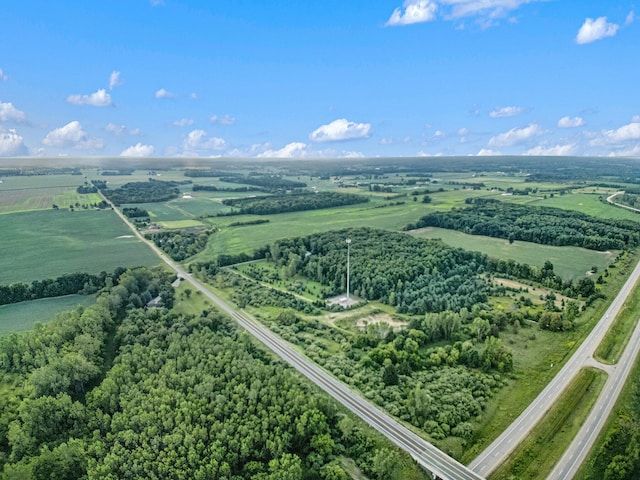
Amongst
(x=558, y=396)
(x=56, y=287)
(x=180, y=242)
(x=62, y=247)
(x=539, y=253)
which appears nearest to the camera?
(x=558, y=396)

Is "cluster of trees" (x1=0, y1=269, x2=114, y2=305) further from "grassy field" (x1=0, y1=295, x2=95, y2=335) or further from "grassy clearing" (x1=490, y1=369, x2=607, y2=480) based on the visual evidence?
"grassy clearing" (x1=490, y1=369, x2=607, y2=480)

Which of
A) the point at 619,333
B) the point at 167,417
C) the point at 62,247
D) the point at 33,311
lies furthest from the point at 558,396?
the point at 62,247

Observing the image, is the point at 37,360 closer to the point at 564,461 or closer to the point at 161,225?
the point at 564,461

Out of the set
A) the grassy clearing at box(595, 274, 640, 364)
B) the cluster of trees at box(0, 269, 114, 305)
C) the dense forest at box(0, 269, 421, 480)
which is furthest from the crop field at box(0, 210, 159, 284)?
the grassy clearing at box(595, 274, 640, 364)

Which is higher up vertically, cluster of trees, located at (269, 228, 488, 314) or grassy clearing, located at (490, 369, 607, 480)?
cluster of trees, located at (269, 228, 488, 314)

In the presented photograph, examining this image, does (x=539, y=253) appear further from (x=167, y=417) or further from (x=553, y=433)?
(x=167, y=417)

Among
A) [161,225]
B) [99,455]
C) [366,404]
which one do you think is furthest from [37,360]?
[161,225]

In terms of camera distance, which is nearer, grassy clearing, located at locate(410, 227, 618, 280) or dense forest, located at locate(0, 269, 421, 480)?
dense forest, located at locate(0, 269, 421, 480)

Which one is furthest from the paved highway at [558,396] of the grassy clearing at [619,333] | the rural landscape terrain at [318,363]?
the grassy clearing at [619,333]
